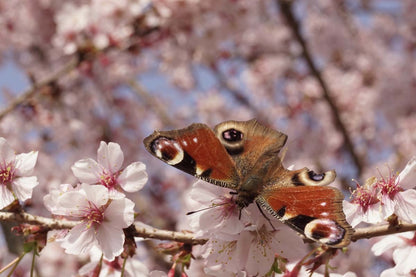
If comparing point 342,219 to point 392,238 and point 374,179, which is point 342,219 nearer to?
point 374,179

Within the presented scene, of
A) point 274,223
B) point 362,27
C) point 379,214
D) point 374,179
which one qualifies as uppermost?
point 362,27

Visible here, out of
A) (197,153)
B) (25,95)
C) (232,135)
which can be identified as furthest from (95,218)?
(25,95)

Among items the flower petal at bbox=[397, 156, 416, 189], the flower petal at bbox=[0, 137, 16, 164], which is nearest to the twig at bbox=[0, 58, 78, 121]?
the flower petal at bbox=[0, 137, 16, 164]

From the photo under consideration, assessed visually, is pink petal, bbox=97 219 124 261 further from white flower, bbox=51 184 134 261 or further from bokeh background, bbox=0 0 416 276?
bokeh background, bbox=0 0 416 276

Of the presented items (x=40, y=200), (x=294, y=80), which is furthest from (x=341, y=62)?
(x=40, y=200)

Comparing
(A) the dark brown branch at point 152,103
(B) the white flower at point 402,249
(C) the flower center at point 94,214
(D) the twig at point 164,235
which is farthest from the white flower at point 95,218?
(A) the dark brown branch at point 152,103

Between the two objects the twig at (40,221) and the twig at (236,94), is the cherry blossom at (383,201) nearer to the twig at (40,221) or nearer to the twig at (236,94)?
the twig at (40,221)

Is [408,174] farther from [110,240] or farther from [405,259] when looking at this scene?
[110,240]
